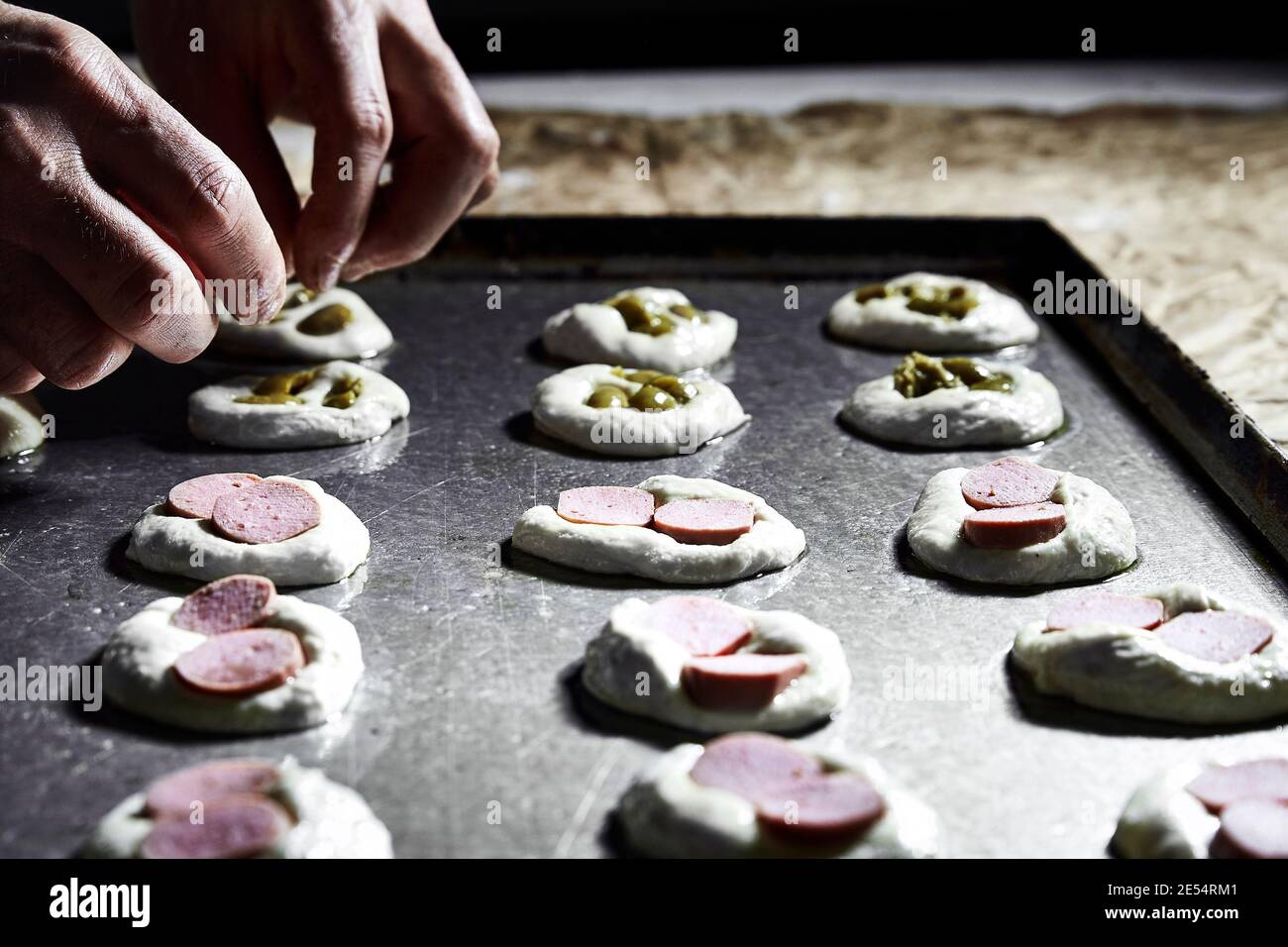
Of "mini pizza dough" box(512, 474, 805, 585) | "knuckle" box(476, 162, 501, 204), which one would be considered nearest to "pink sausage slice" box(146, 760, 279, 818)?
"mini pizza dough" box(512, 474, 805, 585)

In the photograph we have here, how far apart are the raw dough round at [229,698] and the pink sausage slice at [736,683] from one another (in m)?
0.47

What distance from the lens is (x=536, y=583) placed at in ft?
7.08

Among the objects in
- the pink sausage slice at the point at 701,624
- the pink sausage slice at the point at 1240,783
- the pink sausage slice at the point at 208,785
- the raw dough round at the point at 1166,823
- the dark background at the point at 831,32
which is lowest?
the raw dough round at the point at 1166,823

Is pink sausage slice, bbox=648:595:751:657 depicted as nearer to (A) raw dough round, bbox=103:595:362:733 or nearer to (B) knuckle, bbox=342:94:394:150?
(A) raw dough round, bbox=103:595:362:733

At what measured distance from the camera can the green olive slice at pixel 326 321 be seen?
3.04m

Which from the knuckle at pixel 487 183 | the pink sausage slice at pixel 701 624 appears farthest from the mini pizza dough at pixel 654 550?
the knuckle at pixel 487 183

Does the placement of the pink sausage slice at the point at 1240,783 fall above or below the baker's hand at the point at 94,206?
below

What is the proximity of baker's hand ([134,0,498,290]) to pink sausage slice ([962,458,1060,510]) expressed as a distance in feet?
3.93

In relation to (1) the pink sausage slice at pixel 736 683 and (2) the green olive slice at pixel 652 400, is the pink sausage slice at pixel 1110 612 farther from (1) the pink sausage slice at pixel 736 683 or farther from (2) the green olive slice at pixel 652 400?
(2) the green olive slice at pixel 652 400

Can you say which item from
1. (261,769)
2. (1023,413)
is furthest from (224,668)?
(1023,413)

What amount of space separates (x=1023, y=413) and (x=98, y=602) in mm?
1725

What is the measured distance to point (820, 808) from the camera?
154cm

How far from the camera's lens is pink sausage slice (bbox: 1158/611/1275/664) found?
1.86 metres
